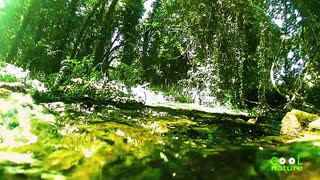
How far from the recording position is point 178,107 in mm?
11305

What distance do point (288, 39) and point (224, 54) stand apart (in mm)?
2924

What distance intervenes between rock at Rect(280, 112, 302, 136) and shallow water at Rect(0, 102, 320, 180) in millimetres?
1288

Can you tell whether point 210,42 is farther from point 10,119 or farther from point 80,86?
point 10,119

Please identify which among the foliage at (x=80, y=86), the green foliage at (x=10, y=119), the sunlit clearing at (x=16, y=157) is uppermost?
the foliage at (x=80, y=86)

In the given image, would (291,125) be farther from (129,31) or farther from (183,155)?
(129,31)

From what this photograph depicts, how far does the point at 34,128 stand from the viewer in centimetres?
378

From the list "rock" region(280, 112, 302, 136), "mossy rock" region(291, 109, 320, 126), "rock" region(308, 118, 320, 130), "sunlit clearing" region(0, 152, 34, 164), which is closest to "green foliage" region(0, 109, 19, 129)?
"sunlit clearing" region(0, 152, 34, 164)

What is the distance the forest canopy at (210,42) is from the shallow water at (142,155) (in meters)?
3.70

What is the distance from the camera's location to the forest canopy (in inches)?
308

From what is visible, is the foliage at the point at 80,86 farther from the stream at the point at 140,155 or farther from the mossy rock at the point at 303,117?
the mossy rock at the point at 303,117

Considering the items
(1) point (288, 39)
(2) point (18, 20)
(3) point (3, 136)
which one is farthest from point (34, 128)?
(2) point (18, 20)

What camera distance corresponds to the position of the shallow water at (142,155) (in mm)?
2615

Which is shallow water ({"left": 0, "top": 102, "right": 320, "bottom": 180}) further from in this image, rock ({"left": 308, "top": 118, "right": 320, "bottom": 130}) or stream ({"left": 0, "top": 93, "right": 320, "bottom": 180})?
rock ({"left": 308, "top": 118, "right": 320, "bottom": 130})

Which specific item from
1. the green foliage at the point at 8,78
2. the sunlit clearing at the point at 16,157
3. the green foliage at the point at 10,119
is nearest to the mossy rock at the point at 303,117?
the green foliage at the point at 10,119
